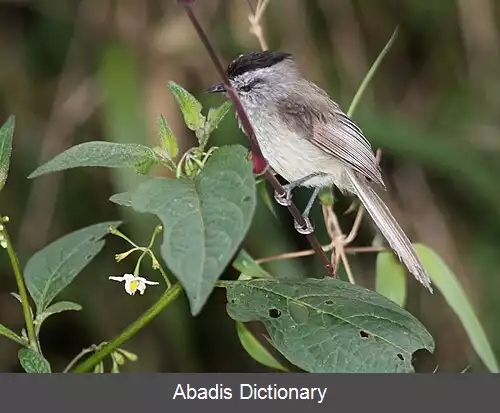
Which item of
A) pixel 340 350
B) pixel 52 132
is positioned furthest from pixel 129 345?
pixel 340 350

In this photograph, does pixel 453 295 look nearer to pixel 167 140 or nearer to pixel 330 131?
pixel 330 131

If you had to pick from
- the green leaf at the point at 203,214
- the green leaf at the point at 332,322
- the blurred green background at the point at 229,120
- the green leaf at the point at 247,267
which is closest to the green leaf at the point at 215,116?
the green leaf at the point at 203,214

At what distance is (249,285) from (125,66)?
3.81ft

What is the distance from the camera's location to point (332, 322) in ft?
4.09

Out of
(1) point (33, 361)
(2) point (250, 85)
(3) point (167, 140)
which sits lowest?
(1) point (33, 361)

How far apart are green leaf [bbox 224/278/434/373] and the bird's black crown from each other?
0.57 metres

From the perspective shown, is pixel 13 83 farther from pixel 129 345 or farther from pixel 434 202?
pixel 434 202

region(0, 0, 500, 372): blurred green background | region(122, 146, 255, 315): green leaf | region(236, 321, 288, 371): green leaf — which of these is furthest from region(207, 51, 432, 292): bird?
region(122, 146, 255, 315): green leaf

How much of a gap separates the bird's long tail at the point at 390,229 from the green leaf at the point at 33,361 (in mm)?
699

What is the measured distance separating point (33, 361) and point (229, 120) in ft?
3.98

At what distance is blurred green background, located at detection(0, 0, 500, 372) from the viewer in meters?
2.28

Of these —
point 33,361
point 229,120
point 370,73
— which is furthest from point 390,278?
point 33,361

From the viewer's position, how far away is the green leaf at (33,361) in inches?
45.5

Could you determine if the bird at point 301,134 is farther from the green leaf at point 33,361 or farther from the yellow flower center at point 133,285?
the green leaf at point 33,361
